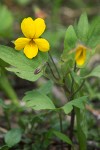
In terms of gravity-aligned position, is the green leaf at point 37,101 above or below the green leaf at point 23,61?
below

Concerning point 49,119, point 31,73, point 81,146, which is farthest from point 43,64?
point 49,119

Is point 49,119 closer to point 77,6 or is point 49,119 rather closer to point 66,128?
point 66,128

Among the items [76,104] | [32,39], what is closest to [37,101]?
[76,104]

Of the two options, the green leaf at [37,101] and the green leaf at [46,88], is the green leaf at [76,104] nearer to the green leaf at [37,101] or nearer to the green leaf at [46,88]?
the green leaf at [37,101]

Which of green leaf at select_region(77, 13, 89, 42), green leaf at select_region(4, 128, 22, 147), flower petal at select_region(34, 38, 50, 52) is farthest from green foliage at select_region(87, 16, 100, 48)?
green leaf at select_region(4, 128, 22, 147)

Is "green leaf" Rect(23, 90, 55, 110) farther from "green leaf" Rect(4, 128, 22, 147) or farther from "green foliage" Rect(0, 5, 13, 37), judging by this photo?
"green foliage" Rect(0, 5, 13, 37)

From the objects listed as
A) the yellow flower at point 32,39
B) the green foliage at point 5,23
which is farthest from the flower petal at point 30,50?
the green foliage at point 5,23

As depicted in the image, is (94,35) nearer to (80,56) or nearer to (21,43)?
(80,56)
